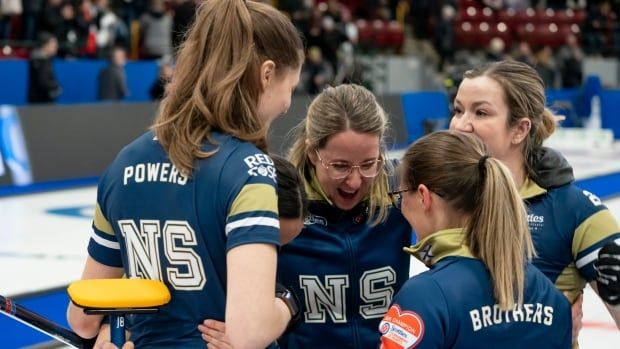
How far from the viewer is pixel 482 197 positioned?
6.73 ft

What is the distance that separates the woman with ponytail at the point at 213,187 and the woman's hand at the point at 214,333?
30 mm

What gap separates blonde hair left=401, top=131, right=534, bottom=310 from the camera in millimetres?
1967

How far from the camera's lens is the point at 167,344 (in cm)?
199

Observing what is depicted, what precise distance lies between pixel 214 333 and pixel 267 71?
0.56 metres

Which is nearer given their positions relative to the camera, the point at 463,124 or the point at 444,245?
the point at 444,245

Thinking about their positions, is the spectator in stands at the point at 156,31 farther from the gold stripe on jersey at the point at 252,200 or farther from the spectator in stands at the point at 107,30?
the gold stripe on jersey at the point at 252,200

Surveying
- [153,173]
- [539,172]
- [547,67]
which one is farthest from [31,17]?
[153,173]

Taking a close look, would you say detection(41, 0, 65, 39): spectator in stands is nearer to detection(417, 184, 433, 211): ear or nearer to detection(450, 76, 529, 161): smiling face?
detection(450, 76, 529, 161): smiling face

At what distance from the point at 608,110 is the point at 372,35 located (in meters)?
5.96

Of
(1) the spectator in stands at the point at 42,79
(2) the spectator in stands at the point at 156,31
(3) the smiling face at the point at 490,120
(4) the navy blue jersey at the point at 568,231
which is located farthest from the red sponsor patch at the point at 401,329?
(2) the spectator in stands at the point at 156,31

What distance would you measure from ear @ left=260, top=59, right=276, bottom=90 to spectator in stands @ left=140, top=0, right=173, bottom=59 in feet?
46.9

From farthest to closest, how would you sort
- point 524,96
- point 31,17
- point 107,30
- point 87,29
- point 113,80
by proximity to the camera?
point 107,30 → point 87,29 → point 31,17 → point 113,80 → point 524,96

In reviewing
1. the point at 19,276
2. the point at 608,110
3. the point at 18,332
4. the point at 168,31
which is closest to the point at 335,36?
the point at 168,31

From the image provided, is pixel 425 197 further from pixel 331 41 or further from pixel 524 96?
pixel 331 41
